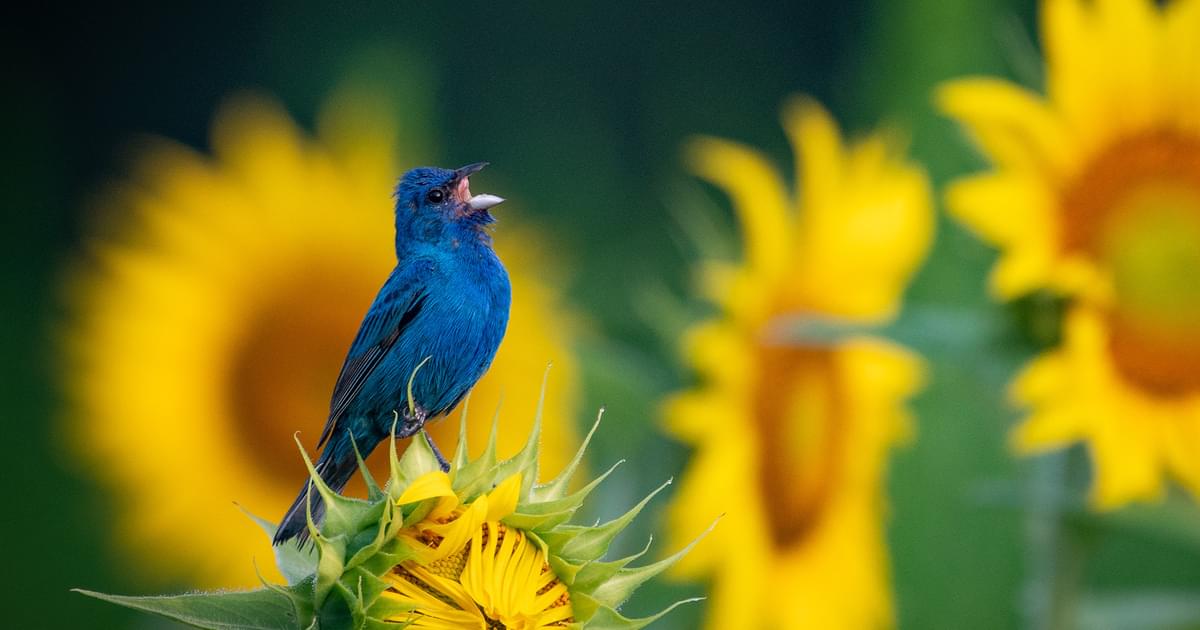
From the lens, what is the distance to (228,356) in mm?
933

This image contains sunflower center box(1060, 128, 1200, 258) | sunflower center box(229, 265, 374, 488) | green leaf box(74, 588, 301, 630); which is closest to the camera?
green leaf box(74, 588, 301, 630)

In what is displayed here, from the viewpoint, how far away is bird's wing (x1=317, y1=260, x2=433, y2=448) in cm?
33

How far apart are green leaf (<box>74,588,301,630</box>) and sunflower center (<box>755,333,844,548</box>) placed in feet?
1.83

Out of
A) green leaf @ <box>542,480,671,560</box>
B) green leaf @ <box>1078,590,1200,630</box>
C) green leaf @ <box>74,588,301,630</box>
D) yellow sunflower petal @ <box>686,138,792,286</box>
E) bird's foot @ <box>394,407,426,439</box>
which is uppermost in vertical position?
yellow sunflower petal @ <box>686,138,792,286</box>

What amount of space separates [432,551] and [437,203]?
8 cm

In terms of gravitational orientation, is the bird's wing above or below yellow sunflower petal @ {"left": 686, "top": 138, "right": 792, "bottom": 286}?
below

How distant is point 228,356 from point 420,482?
2.19ft

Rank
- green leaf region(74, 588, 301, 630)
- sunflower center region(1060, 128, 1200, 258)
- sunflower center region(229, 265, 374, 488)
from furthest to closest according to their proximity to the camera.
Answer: sunflower center region(1060, 128, 1200, 258)
sunflower center region(229, 265, 374, 488)
green leaf region(74, 588, 301, 630)

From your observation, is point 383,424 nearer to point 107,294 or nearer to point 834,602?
point 834,602

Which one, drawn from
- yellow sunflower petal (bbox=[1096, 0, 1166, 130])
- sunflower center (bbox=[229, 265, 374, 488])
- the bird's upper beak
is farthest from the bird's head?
yellow sunflower petal (bbox=[1096, 0, 1166, 130])

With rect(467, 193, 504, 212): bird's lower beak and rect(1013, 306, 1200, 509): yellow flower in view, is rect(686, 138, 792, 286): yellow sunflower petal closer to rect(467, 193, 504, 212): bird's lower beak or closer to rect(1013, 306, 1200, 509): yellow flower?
rect(1013, 306, 1200, 509): yellow flower

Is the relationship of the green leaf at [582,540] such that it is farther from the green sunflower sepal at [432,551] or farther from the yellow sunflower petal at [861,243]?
the yellow sunflower petal at [861,243]

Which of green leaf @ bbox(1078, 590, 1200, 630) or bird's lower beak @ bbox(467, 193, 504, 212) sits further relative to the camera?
green leaf @ bbox(1078, 590, 1200, 630)

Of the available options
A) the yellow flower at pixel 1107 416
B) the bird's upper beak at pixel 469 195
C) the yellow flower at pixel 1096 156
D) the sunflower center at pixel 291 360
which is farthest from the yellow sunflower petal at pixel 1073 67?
the bird's upper beak at pixel 469 195
